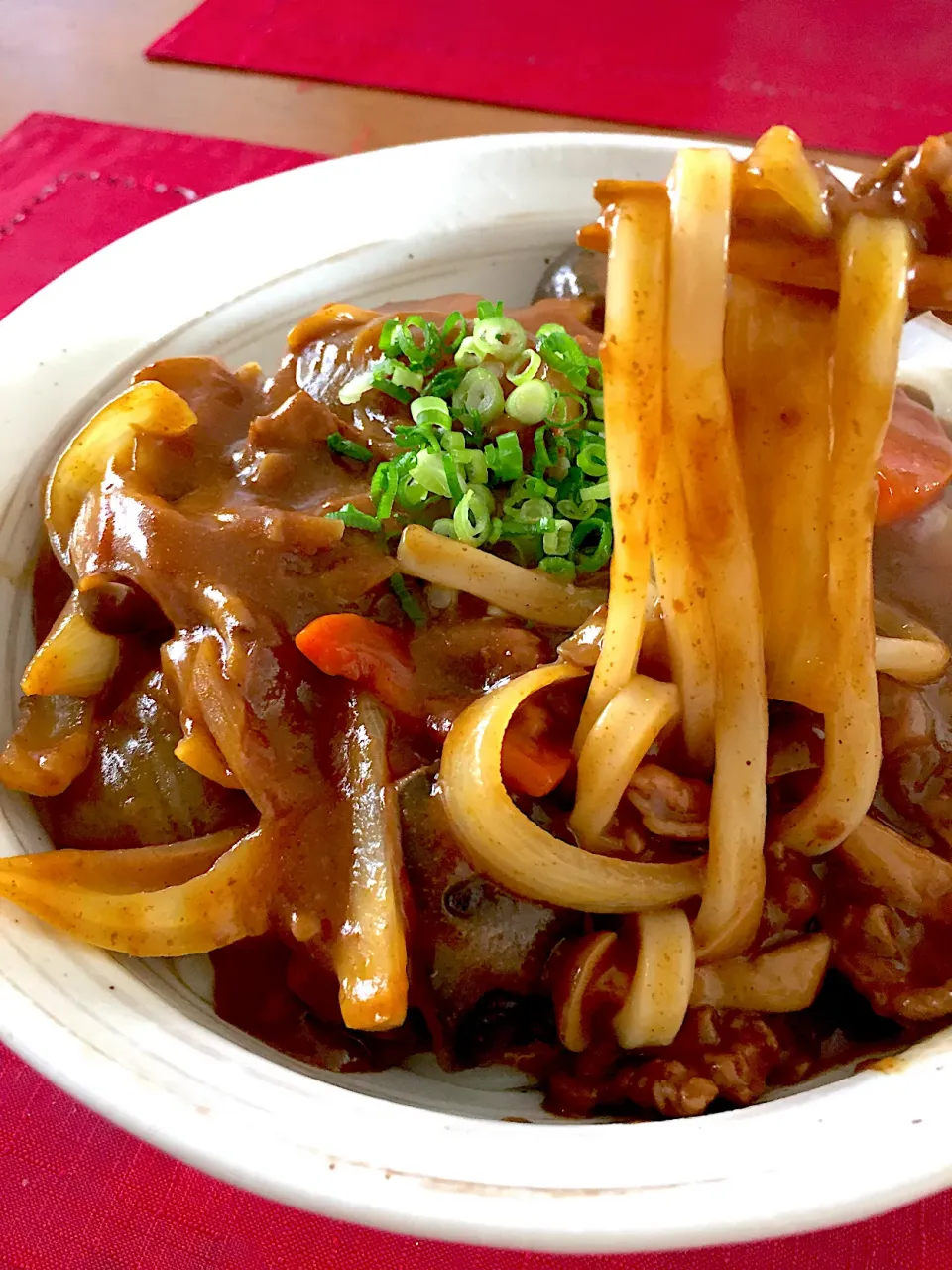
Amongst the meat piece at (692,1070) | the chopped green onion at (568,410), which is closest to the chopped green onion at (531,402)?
the chopped green onion at (568,410)

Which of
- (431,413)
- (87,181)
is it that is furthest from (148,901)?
(87,181)

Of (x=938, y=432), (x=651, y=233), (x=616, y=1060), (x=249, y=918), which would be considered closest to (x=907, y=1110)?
(x=616, y=1060)

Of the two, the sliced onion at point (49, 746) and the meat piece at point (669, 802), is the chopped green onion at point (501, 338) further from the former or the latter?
the sliced onion at point (49, 746)

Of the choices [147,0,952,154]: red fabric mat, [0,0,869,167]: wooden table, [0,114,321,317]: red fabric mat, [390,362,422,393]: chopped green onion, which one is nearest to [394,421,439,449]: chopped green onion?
[390,362,422,393]: chopped green onion

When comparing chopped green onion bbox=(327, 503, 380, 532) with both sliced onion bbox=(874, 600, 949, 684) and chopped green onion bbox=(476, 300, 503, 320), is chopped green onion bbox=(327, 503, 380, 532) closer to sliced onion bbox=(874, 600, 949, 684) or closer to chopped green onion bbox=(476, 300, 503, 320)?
chopped green onion bbox=(476, 300, 503, 320)

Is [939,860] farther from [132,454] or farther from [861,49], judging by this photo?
[861,49]

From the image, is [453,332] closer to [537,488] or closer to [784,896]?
[537,488]
